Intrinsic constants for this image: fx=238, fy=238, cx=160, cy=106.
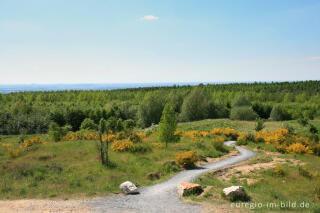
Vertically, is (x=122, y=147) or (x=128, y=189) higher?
(x=122, y=147)

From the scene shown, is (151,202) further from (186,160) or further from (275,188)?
(275,188)

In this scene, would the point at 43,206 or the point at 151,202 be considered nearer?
the point at 43,206

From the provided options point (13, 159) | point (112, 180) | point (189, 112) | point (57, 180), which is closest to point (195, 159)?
point (112, 180)

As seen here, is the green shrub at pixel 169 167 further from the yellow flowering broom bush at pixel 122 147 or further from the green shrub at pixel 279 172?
the green shrub at pixel 279 172

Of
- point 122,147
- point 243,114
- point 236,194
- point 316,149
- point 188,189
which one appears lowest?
point 243,114

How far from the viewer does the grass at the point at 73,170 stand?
18.1 m

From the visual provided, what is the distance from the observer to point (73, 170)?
22578mm

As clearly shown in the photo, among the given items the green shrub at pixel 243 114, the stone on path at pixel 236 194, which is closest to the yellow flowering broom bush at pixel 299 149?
the stone on path at pixel 236 194

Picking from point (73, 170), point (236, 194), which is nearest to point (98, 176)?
point (73, 170)

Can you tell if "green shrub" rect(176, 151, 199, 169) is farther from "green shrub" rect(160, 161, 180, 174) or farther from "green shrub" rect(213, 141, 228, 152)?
"green shrub" rect(213, 141, 228, 152)

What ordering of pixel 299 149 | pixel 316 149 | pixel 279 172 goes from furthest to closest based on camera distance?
pixel 316 149, pixel 299 149, pixel 279 172

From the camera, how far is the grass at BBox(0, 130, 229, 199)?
59.3 feet

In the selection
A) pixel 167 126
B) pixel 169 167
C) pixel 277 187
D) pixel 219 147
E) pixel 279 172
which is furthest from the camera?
pixel 219 147

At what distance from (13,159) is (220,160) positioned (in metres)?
23.7
